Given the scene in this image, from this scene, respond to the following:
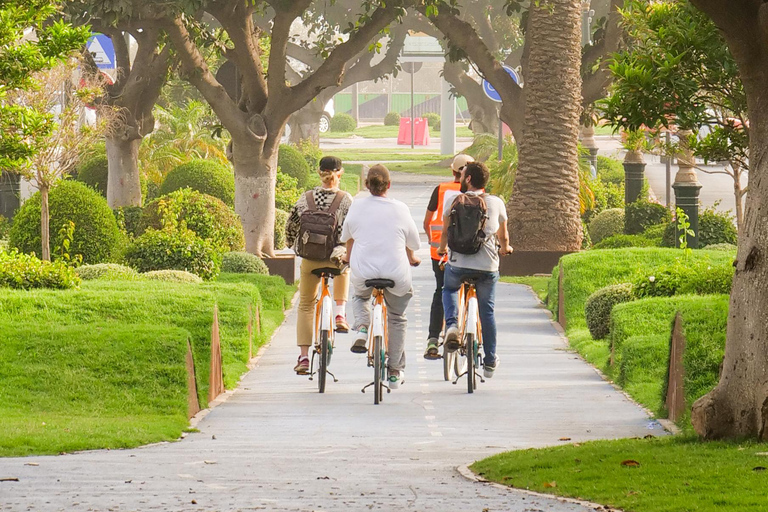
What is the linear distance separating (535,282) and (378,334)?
11077 millimetres

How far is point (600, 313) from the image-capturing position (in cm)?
1515

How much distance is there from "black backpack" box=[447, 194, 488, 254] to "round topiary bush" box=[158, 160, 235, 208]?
1581cm

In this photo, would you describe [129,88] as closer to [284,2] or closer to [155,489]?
[284,2]

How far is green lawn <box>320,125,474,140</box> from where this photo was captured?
87125 millimetres

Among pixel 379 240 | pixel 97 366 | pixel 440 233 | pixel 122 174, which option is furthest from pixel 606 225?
pixel 97 366

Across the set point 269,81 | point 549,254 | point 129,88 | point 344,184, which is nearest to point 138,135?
point 129,88

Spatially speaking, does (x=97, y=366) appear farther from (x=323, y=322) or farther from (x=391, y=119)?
(x=391, y=119)

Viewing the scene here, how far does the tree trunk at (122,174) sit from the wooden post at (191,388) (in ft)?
44.9

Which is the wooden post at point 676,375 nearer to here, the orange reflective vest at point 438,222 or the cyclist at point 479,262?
the cyclist at point 479,262

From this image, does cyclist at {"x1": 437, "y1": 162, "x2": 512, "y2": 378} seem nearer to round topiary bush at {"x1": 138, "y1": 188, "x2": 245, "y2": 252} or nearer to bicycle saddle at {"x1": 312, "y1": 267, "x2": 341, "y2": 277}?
bicycle saddle at {"x1": 312, "y1": 267, "x2": 341, "y2": 277}

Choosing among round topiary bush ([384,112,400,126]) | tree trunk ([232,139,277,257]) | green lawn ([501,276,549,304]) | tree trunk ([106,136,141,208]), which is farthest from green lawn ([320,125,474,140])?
green lawn ([501,276,549,304])

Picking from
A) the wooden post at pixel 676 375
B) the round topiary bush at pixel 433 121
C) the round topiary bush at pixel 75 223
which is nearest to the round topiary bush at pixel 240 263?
the round topiary bush at pixel 75 223

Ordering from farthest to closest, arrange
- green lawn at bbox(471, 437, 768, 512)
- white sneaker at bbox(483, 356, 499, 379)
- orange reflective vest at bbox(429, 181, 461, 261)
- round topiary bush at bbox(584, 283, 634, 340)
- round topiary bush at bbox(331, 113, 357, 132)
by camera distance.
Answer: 1. round topiary bush at bbox(331, 113, 357, 132)
2. round topiary bush at bbox(584, 283, 634, 340)
3. orange reflective vest at bbox(429, 181, 461, 261)
4. white sneaker at bbox(483, 356, 499, 379)
5. green lawn at bbox(471, 437, 768, 512)

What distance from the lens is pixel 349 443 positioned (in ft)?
30.3
